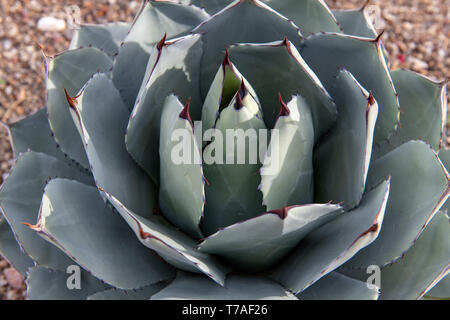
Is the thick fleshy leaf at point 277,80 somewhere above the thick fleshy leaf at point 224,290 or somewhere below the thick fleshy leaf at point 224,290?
above

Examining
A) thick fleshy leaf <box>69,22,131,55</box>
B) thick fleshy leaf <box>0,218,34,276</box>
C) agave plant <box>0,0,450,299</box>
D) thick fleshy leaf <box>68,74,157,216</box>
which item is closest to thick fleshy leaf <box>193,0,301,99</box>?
agave plant <box>0,0,450,299</box>

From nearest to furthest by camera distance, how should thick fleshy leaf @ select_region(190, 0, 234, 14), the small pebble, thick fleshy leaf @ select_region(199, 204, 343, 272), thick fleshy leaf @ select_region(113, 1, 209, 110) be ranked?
thick fleshy leaf @ select_region(199, 204, 343, 272)
thick fleshy leaf @ select_region(113, 1, 209, 110)
thick fleshy leaf @ select_region(190, 0, 234, 14)
the small pebble

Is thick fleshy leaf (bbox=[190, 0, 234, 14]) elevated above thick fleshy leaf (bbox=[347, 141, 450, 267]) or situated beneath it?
elevated above

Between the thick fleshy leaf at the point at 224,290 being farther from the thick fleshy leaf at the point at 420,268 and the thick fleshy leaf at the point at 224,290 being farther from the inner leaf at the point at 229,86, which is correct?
the inner leaf at the point at 229,86

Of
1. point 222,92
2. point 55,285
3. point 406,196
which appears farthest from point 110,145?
point 406,196

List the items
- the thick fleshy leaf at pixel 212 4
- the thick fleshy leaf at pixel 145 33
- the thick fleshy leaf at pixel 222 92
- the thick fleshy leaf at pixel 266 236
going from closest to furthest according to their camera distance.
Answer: the thick fleshy leaf at pixel 266 236 → the thick fleshy leaf at pixel 222 92 → the thick fleshy leaf at pixel 145 33 → the thick fleshy leaf at pixel 212 4

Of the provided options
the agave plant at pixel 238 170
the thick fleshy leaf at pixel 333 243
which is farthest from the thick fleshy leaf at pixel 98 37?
the thick fleshy leaf at pixel 333 243

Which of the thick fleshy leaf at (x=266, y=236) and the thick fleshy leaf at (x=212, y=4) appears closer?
the thick fleshy leaf at (x=266, y=236)

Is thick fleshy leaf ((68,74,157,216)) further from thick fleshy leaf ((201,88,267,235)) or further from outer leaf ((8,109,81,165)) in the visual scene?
outer leaf ((8,109,81,165))
